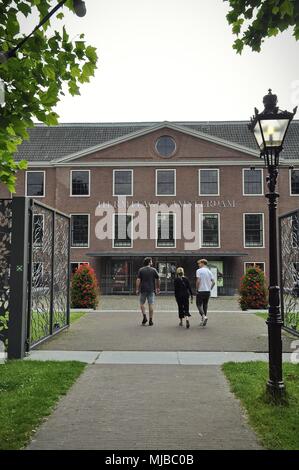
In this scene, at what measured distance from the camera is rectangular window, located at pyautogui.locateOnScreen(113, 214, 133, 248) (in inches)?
1259

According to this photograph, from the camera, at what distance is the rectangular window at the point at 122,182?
32.8 m

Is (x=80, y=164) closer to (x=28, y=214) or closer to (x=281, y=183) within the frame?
(x=281, y=183)

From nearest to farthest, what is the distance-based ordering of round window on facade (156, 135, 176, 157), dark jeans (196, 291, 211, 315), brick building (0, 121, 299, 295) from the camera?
dark jeans (196, 291, 211, 315) → brick building (0, 121, 299, 295) → round window on facade (156, 135, 176, 157)

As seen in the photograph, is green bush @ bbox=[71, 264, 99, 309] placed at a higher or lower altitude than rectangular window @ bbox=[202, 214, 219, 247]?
lower

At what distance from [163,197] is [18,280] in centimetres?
2480

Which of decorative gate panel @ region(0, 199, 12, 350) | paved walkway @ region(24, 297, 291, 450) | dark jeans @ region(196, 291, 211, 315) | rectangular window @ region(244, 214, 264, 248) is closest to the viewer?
paved walkway @ region(24, 297, 291, 450)

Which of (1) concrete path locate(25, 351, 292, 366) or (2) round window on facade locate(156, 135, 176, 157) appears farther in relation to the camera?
(2) round window on facade locate(156, 135, 176, 157)

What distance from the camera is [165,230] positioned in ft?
105

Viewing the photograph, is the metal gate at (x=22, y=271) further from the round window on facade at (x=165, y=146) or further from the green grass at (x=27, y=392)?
the round window on facade at (x=165, y=146)

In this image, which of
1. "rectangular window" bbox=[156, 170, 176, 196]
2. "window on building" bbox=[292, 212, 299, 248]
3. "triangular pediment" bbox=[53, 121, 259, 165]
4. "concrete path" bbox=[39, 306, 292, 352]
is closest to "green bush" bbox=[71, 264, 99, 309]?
"concrete path" bbox=[39, 306, 292, 352]

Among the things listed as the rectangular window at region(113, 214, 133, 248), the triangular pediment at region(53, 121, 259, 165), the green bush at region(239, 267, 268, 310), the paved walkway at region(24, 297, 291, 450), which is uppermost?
the triangular pediment at region(53, 121, 259, 165)

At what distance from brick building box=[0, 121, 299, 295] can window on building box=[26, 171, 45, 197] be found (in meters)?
0.08

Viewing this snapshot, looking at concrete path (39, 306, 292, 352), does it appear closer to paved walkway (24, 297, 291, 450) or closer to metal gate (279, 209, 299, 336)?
paved walkway (24, 297, 291, 450)
